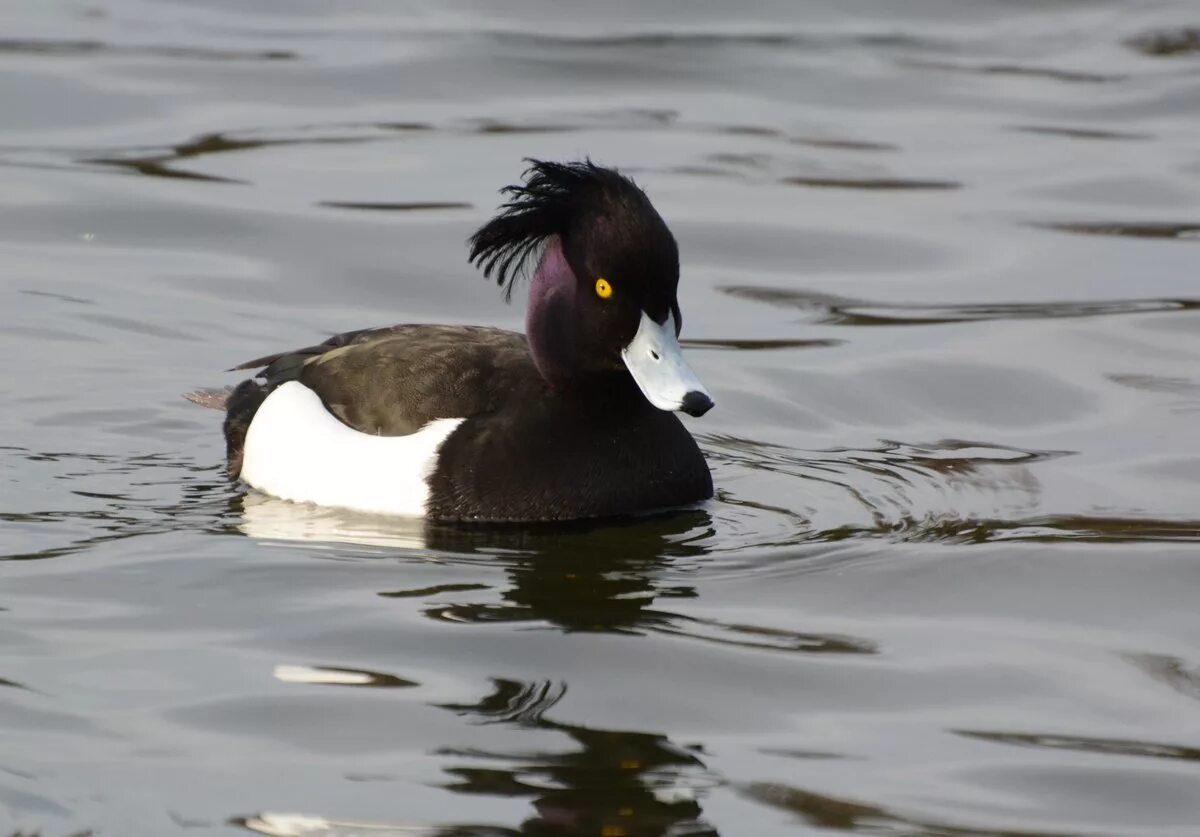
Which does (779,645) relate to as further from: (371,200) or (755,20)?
(755,20)

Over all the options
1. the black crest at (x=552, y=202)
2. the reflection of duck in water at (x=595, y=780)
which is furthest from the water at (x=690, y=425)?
the black crest at (x=552, y=202)

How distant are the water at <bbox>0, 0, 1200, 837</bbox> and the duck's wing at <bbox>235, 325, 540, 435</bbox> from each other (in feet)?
1.51

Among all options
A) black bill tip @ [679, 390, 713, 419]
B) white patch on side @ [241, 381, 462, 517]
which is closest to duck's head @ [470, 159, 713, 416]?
black bill tip @ [679, 390, 713, 419]

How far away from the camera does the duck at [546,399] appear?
7.34 meters

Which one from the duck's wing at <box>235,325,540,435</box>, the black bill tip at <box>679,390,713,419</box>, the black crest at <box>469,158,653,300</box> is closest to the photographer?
the black bill tip at <box>679,390,713,419</box>

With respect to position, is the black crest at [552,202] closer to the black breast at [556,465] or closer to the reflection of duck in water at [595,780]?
the black breast at [556,465]

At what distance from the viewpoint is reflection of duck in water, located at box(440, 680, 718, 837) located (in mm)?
4977

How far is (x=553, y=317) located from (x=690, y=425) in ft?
5.91

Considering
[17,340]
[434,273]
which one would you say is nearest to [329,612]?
[17,340]

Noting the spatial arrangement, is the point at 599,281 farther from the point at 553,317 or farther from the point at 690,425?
the point at 690,425

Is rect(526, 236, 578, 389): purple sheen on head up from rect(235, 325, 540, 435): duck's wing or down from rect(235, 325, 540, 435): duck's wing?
up

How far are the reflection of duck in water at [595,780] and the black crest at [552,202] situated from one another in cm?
226

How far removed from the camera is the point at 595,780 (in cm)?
521

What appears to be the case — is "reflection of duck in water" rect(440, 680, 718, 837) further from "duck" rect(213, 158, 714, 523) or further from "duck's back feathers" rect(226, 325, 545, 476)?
"duck's back feathers" rect(226, 325, 545, 476)
